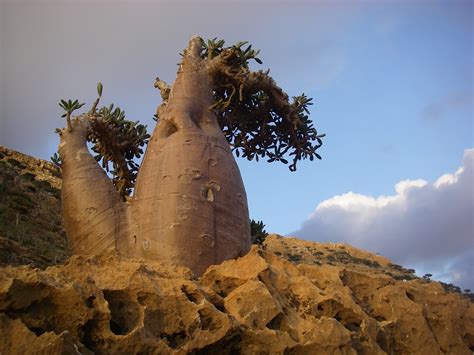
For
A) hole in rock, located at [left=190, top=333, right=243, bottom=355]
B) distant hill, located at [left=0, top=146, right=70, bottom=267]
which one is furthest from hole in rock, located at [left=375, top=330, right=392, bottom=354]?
distant hill, located at [left=0, top=146, right=70, bottom=267]

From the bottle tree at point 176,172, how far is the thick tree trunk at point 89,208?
11 millimetres

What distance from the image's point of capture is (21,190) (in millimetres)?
16078

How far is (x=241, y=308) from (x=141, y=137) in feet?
14.2

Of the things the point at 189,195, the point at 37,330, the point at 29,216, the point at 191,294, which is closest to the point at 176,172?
the point at 189,195

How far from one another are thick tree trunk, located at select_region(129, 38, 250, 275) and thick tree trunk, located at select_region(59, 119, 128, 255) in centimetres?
22

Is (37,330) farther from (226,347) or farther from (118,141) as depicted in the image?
(118,141)

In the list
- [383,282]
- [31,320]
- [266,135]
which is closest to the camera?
[31,320]

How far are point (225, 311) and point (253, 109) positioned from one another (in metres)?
4.58

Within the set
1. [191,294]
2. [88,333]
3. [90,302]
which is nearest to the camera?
[88,333]

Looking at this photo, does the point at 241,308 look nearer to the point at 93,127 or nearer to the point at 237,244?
the point at 237,244

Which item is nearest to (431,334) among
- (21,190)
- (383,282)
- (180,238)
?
(383,282)

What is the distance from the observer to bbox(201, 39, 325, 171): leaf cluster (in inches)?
314

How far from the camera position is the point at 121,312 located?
13.4 ft

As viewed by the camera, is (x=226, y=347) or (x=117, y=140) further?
(x=117, y=140)
